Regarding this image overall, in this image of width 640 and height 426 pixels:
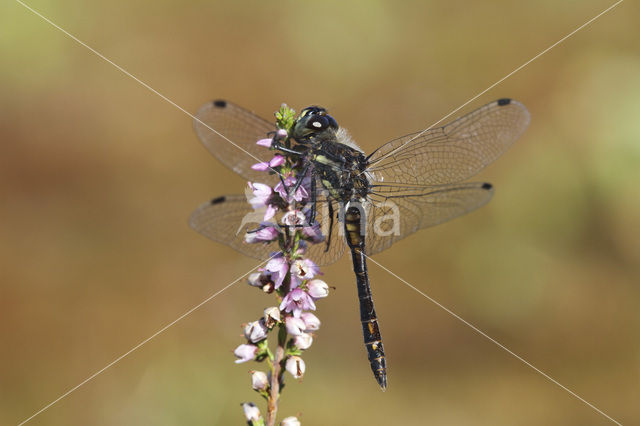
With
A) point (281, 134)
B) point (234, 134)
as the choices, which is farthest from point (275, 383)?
point (234, 134)

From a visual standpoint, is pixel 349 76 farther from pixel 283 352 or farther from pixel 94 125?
pixel 283 352

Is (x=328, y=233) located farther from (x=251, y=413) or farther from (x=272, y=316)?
(x=251, y=413)

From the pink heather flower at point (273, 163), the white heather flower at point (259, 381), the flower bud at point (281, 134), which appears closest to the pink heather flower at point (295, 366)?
the white heather flower at point (259, 381)

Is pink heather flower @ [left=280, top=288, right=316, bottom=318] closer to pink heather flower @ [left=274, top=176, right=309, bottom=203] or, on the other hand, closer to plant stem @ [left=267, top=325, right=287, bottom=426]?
plant stem @ [left=267, top=325, right=287, bottom=426]

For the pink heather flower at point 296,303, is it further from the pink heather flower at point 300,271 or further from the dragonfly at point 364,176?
the dragonfly at point 364,176

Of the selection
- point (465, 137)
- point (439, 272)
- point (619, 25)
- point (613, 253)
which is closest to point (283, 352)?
point (465, 137)

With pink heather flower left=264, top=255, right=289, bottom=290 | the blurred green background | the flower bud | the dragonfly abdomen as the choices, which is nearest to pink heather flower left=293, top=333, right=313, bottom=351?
pink heather flower left=264, top=255, right=289, bottom=290
